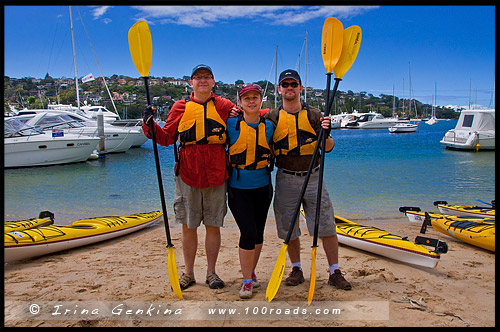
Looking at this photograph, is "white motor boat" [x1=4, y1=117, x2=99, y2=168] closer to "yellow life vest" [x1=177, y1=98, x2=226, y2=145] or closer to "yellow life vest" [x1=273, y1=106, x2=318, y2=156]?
"yellow life vest" [x1=177, y1=98, x2=226, y2=145]

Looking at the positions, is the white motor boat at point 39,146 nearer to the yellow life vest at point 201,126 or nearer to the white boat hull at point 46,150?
the white boat hull at point 46,150

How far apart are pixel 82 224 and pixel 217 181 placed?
10.8 ft

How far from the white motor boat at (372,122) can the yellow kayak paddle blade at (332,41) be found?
221 feet

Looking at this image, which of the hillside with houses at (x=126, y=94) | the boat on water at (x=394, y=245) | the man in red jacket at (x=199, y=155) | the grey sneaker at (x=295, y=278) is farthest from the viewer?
the hillside with houses at (x=126, y=94)

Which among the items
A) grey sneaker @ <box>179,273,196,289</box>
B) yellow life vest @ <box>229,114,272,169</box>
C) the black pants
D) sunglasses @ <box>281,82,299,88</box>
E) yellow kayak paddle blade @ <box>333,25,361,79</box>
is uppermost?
yellow kayak paddle blade @ <box>333,25,361,79</box>

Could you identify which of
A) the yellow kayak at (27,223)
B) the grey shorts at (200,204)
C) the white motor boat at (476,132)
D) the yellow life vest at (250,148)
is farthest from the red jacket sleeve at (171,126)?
the white motor boat at (476,132)

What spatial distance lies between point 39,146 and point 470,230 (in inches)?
701

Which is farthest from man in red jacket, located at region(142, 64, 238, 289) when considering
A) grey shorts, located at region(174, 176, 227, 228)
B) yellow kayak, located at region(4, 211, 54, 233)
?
yellow kayak, located at region(4, 211, 54, 233)

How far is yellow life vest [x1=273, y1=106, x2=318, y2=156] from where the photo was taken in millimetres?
3457

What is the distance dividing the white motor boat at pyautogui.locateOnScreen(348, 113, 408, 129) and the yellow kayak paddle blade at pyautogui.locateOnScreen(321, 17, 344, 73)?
221 ft

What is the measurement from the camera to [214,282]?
11.7 feet

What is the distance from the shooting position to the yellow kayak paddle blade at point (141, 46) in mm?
3748

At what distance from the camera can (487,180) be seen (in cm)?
1354

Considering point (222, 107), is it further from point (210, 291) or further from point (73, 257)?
point (73, 257)
